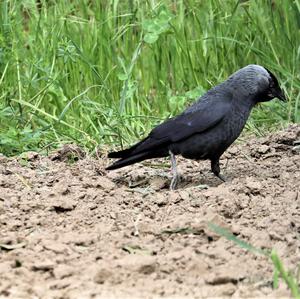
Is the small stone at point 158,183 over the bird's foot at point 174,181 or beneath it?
beneath

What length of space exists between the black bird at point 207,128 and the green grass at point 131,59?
37.9 inches

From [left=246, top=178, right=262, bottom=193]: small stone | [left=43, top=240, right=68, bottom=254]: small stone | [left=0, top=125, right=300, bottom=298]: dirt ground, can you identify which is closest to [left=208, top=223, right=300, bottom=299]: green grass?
[left=0, top=125, right=300, bottom=298]: dirt ground

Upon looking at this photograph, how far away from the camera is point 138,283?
10.3ft

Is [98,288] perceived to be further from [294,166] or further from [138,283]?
[294,166]

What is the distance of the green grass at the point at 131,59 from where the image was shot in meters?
6.07

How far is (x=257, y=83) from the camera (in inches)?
195

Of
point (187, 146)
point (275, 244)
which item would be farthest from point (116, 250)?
point (187, 146)

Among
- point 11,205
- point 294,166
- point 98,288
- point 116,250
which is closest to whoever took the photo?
point 98,288

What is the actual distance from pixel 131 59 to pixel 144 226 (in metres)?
3.12

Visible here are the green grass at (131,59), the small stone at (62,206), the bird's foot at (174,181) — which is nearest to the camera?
the small stone at (62,206)

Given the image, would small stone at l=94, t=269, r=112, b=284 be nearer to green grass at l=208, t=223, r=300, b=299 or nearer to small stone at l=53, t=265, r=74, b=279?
small stone at l=53, t=265, r=74, b=279

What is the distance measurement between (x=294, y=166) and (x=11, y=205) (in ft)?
5.36

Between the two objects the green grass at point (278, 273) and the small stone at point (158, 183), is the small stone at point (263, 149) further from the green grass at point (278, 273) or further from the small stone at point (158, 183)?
the green grass at point (278, 273)

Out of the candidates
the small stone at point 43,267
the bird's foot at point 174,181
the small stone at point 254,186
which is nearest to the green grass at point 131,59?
the bird's foot at point 174,181
